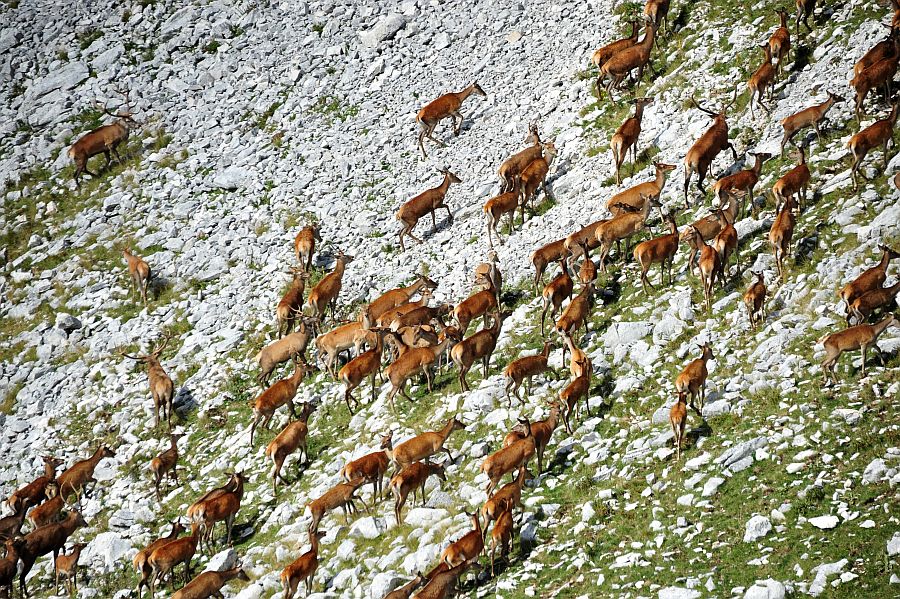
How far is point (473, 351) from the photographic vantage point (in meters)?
18.5

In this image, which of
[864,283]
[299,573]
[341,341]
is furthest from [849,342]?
[341,341]

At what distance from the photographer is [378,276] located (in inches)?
910

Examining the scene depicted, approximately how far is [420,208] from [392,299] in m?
3.16

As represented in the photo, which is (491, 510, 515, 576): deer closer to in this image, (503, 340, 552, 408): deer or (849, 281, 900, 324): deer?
(503, 340, 552, 408): deer

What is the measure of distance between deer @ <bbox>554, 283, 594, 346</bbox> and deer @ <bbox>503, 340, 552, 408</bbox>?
73 cm

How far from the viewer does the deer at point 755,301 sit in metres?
16.1

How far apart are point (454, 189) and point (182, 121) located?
11.3 meters

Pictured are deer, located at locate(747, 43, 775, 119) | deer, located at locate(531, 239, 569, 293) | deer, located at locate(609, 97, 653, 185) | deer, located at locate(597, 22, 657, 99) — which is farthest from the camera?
deer, located at locate(597, 22, 657, 99)

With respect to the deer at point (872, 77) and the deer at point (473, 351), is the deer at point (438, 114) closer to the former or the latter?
the deer at point (473, 351)

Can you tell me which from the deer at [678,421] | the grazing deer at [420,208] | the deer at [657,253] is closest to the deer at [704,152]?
the deer at [657,253]

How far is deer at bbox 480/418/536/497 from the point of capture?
15.0m

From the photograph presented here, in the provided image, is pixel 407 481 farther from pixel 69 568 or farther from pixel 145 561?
pixel 69 568

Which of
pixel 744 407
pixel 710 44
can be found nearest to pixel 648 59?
pixel 710 44

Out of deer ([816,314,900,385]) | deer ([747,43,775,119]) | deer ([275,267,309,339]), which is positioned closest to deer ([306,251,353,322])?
deer ([275,267,309,339])
